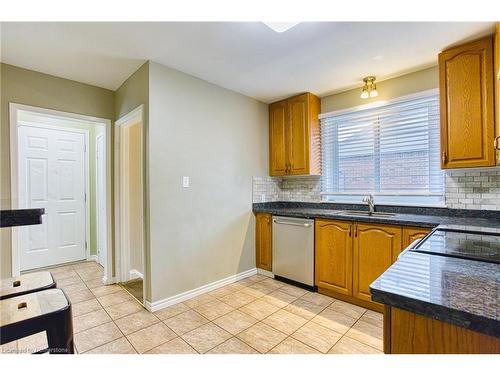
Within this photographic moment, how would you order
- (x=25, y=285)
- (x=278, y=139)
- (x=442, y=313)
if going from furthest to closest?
(x=278, y=139) → (x=25, y=285) → (x=442, y=313)

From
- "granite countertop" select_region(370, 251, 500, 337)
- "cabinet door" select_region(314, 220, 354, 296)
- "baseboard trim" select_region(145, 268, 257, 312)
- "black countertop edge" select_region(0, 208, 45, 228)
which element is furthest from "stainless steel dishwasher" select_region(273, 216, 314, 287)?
"black countertop edge" select_region(0, 208, 45, 228)

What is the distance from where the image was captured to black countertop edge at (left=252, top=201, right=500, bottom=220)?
2.23m

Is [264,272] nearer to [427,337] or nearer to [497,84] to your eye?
[427,337]

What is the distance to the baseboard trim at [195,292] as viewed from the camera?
2365mm

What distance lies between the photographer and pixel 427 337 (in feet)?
2.19

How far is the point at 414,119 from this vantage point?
263cm

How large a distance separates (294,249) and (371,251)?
87cm

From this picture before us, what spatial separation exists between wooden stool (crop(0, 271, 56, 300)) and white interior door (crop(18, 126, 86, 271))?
272 cm

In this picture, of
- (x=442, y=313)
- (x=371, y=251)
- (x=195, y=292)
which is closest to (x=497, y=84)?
(x=371, y=251)

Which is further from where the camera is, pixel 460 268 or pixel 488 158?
pixel 488 158

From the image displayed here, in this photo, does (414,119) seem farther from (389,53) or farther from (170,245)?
(170,245)

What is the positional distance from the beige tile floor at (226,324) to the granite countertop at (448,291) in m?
1.21

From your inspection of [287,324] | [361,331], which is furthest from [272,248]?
[361,331]
